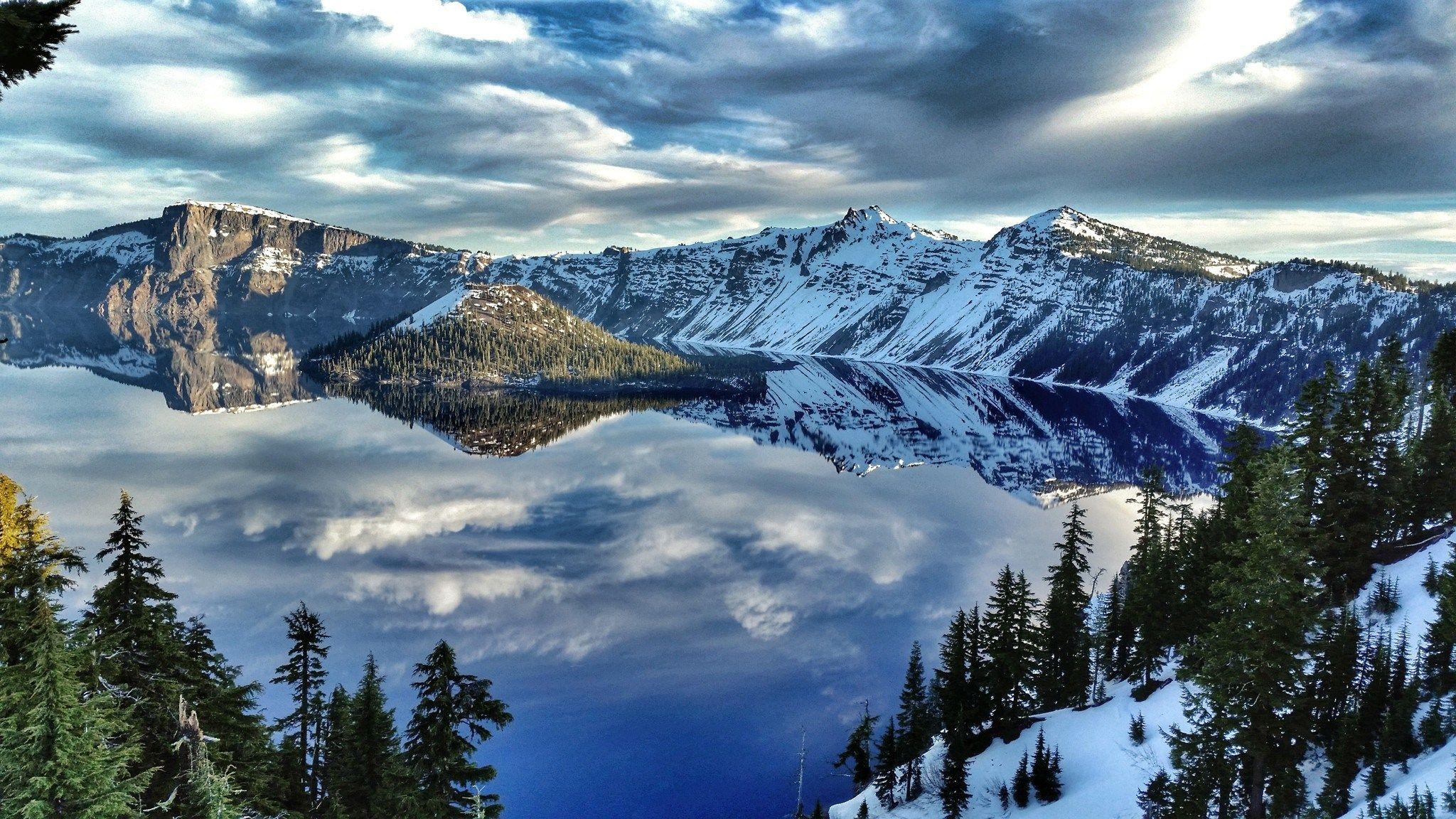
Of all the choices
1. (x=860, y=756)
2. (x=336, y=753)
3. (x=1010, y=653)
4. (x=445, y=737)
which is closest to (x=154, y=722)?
Answer: (x=445, y=737)

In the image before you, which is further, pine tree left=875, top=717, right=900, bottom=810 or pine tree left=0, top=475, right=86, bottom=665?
pine tree left=875, top=717, right=900, bottom=810

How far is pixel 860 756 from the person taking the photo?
50250 mm

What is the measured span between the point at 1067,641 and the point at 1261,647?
28778 millimetres

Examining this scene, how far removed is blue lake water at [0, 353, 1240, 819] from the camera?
5253 centimetres

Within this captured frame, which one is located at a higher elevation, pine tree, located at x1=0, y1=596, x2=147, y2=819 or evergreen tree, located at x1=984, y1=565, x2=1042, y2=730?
pine tree, located at x1=0, y1=596, x2=147, y2=819

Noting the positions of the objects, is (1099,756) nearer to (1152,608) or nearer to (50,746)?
(1152,608)

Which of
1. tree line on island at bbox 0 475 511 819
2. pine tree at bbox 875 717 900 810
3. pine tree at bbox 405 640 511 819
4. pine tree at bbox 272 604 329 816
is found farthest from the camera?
pine tree at bbox 875 717 900 810

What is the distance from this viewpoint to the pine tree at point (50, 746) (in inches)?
581

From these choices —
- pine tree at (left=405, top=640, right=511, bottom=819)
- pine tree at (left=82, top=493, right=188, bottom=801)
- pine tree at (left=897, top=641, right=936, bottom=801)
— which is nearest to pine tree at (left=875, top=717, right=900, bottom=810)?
pine tree at (left=897, top=641, right=936, bottom=801)

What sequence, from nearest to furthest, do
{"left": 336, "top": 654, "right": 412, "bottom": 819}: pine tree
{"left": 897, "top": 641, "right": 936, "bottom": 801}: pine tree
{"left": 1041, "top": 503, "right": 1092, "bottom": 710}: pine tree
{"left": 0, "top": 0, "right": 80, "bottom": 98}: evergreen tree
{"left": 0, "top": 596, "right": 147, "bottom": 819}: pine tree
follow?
{"left": 0, "top": 0, "right": 80, "bottom": 98}: evergreen tree → {"left": 0, "top": 596, "right": 147, "bottom": 819}: pine tree → {"left": 336, "top": 654, "right": 412, "bottom": 819}: pine tree → {"left": 897, "top": 641, "right": 936, "bottom": 801}: pine tree → {"left": 1041, "top": 503, "right": 1092, "bottom": 710}: pine tree

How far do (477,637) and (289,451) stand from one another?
93.2 metres

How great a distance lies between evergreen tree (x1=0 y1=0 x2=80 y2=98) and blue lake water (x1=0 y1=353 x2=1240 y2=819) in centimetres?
4541

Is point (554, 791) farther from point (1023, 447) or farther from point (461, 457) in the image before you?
point (1023, 447)

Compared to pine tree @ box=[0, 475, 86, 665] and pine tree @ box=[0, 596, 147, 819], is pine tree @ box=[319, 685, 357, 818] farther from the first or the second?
pine tree @ box=[0, 596, 147, 819]
